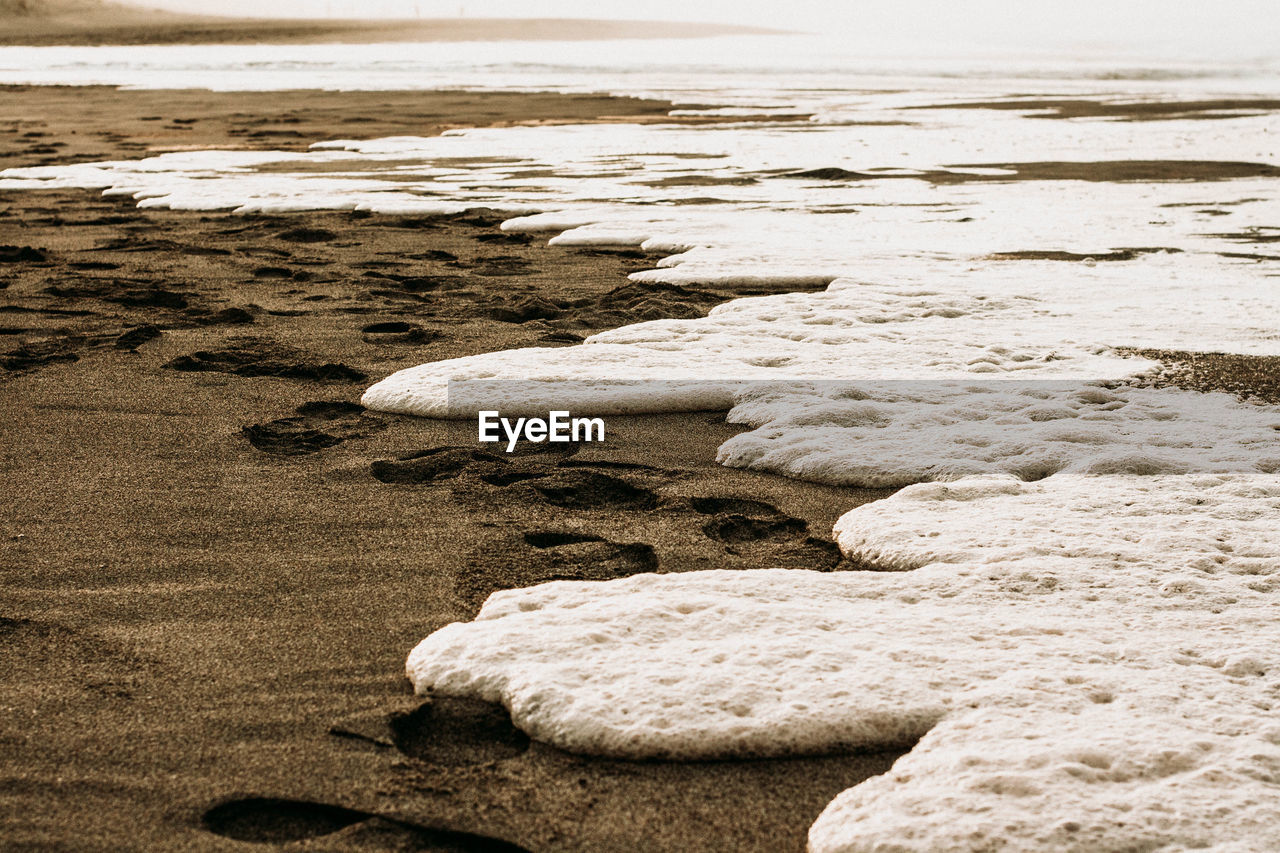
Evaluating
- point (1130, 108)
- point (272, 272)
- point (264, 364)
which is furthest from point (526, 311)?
point (1130, 108)

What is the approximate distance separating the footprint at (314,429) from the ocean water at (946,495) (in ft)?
0.38

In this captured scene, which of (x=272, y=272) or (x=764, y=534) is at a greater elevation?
(x=272, y=272)

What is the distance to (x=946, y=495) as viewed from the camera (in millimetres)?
2877

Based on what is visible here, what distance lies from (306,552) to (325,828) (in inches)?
38.0

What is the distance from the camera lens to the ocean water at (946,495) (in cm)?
179

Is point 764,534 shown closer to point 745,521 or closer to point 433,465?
point 745,521

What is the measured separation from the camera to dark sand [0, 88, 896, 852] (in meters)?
1.67

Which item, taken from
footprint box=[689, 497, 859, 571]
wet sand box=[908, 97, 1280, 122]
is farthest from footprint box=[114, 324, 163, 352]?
wet sand box=[908, 97, 1280, 122]

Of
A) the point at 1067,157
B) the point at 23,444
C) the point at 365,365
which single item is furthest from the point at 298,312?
the point at 1067,157

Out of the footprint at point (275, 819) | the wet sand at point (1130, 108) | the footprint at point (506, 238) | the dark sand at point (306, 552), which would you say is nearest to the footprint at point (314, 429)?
Result: the dark sand at point (306, 552)

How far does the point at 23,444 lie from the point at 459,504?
1314 mm

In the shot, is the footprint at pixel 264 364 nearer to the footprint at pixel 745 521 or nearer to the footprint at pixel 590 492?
the footprint at pixel 590 492

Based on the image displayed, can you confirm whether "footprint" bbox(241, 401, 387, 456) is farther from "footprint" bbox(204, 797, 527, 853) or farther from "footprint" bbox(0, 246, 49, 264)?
"footprint" bbox(0, 246, 49, 264)

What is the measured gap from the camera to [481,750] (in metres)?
1.83
